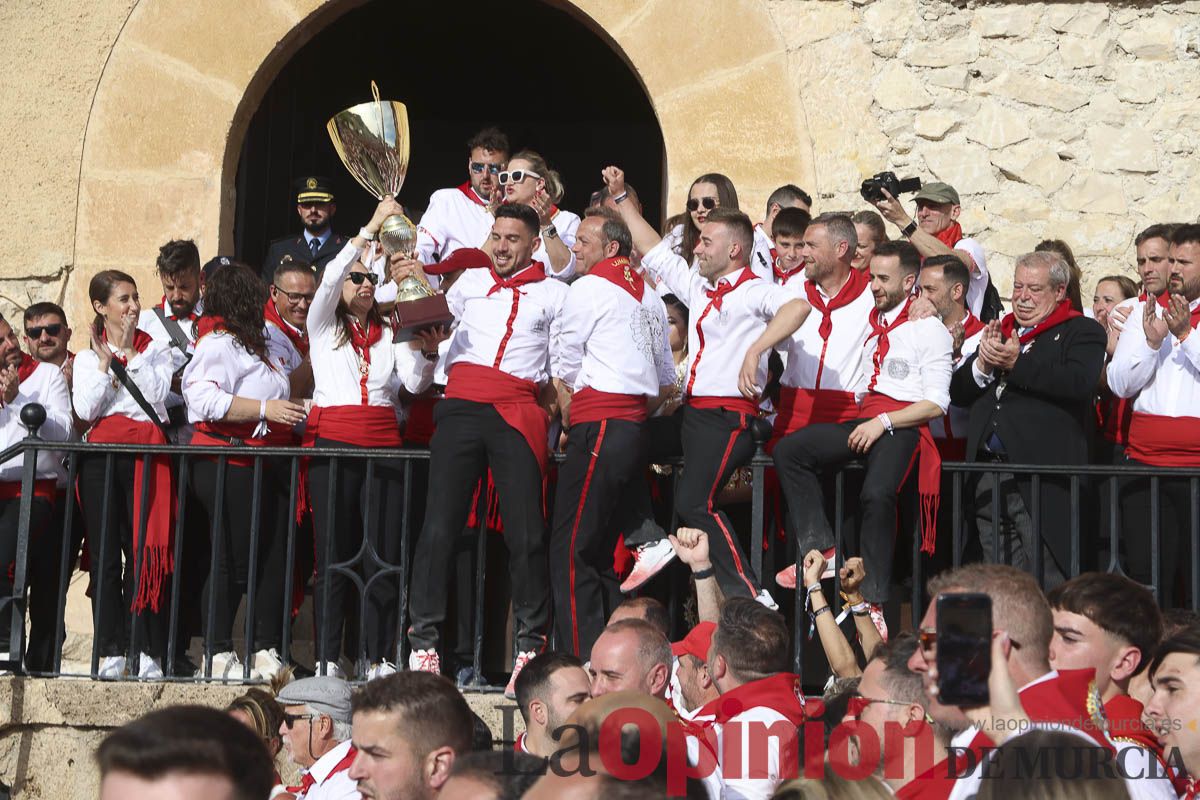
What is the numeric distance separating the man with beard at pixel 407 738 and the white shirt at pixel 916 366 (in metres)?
2.70

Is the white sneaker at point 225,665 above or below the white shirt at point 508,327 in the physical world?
below

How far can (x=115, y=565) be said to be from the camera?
21.8 ft

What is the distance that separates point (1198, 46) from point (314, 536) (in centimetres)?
505

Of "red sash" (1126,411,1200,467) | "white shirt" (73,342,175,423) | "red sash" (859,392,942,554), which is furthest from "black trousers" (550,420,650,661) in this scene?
"red sash" (1126,411,1200,467)

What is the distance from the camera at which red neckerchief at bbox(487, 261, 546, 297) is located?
6.52 m

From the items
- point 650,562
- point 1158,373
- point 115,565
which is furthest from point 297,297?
point 1158,373

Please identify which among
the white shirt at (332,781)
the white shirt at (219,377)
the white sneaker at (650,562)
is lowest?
the white shirt at (332,781)

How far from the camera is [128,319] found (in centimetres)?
689

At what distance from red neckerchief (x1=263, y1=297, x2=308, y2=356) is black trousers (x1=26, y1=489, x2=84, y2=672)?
46.7 inches

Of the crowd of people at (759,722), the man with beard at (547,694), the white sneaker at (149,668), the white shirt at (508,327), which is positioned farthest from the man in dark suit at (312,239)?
the man with beard at (547,694)

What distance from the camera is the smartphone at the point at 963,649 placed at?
2.90 metres

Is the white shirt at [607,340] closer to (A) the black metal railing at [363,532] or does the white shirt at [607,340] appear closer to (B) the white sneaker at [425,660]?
(A) the black metal railing at [363,532]

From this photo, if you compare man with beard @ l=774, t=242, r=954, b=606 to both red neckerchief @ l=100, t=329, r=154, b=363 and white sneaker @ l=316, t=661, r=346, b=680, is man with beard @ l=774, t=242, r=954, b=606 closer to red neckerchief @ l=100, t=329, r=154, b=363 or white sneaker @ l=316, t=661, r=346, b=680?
white sneaker @ l=316, t=661, r=346, b=680

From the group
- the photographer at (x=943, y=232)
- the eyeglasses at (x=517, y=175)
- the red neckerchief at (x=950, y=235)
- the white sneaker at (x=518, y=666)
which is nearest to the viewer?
the white sneaker at (x=518, y=666)
